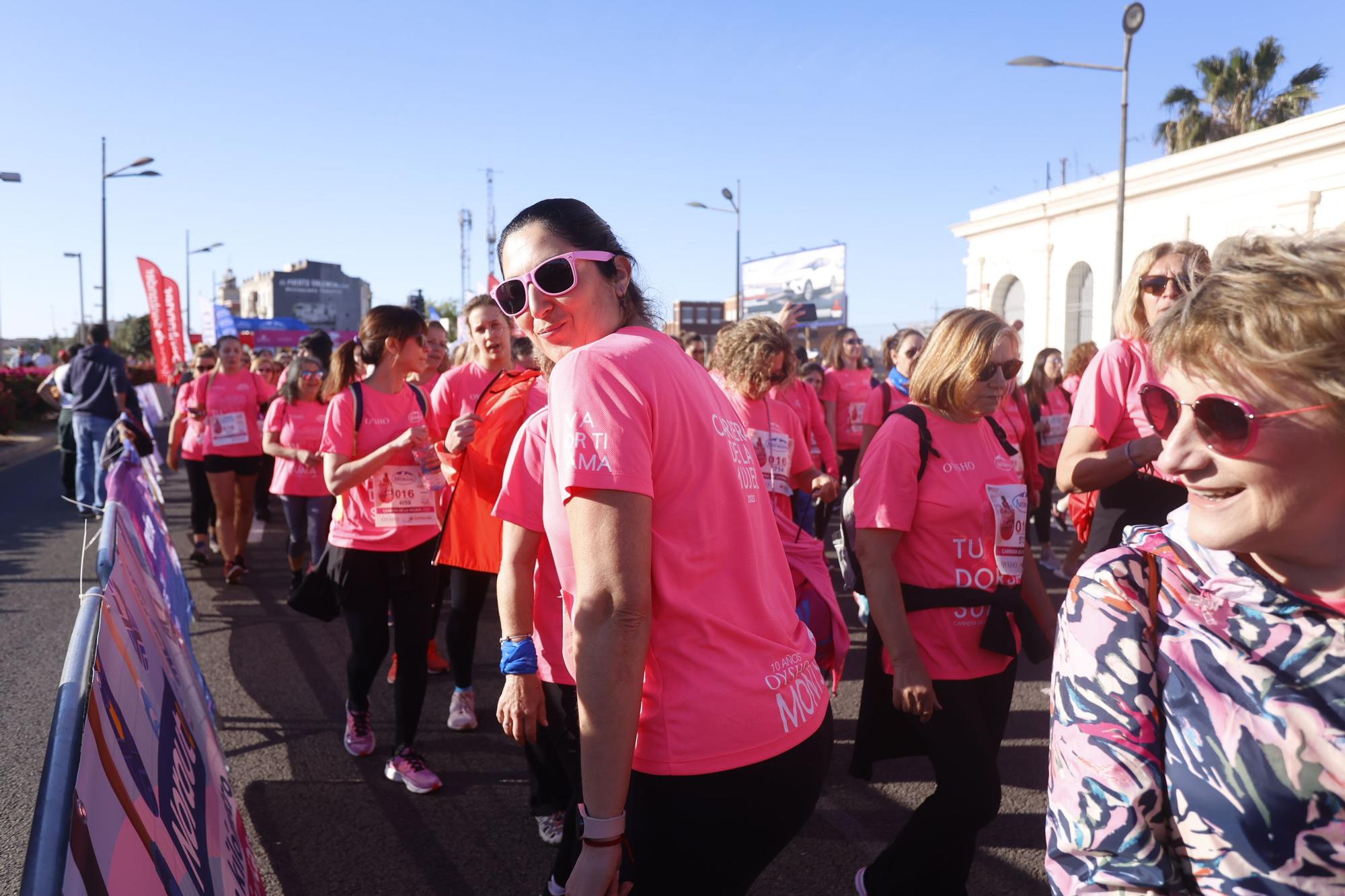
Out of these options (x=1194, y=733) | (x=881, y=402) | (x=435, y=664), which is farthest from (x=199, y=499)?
(x=1194, y=733)

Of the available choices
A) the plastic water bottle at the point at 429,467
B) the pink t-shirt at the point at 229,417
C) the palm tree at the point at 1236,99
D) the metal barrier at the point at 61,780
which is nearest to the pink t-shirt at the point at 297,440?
the pink t-shirt at the point at 229,417

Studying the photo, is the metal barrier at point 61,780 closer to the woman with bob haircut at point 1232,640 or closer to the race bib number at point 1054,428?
the woman with bob haircut at point 1232,640

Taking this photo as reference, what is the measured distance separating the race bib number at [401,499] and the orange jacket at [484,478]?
0.10 meters

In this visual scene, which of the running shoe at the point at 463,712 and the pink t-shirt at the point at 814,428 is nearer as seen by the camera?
the running shoe at the point at 463,712

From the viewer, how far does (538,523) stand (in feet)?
8.30

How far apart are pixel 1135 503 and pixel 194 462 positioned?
25.6 feet

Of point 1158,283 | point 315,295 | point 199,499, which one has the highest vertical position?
point 315,295

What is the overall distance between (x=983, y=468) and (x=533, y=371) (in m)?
2.23

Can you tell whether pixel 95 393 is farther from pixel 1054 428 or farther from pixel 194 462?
pixel 1054 428

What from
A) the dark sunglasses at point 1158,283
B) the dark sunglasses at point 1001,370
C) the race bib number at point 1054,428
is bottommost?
the race bib number at point 1054,428

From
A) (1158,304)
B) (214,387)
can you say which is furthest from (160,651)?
(214,387)

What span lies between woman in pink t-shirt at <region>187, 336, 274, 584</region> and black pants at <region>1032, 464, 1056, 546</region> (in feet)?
22.6

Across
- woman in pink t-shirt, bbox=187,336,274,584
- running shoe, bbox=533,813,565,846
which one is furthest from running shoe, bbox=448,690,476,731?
woman in pink t-shirt, bbox=187,336,274,584

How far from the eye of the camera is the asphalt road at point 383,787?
343 cm
